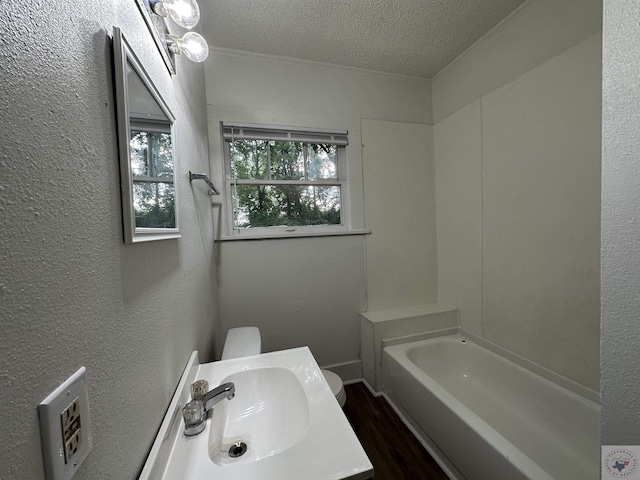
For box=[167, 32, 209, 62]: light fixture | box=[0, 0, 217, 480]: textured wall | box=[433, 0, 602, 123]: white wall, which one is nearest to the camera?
box=[0, 0, 217, 480]: textured wall

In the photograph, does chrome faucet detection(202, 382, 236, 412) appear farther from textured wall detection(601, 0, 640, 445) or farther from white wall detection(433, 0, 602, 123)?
white wall detection(433, 0, 602, 123)

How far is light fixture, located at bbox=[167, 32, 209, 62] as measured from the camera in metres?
0.84

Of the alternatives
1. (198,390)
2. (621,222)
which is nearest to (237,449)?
(198,390)

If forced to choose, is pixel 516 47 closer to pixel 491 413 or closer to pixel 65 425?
pixel 491 413

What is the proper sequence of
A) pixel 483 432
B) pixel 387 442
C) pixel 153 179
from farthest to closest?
1. pixel 387 442
2. pixel 483 432
3. pixel 153 179

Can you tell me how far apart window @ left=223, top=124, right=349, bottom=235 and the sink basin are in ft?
3.53

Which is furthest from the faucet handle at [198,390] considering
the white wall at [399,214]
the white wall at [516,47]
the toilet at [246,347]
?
the white wall at [516,47]

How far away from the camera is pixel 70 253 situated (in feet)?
1.11

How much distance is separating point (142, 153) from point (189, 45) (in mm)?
560

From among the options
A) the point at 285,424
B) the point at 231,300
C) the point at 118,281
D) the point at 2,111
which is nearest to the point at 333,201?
the point at 231,300

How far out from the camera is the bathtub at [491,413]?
1056 millimetres

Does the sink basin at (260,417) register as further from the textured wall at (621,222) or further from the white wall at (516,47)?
the white wall at (516,47)

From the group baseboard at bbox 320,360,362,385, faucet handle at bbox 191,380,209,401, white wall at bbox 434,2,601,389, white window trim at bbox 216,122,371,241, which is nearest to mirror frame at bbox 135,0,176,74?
white window trim at bbox 216,122,371,241

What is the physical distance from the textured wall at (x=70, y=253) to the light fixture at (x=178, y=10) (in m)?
0.15
